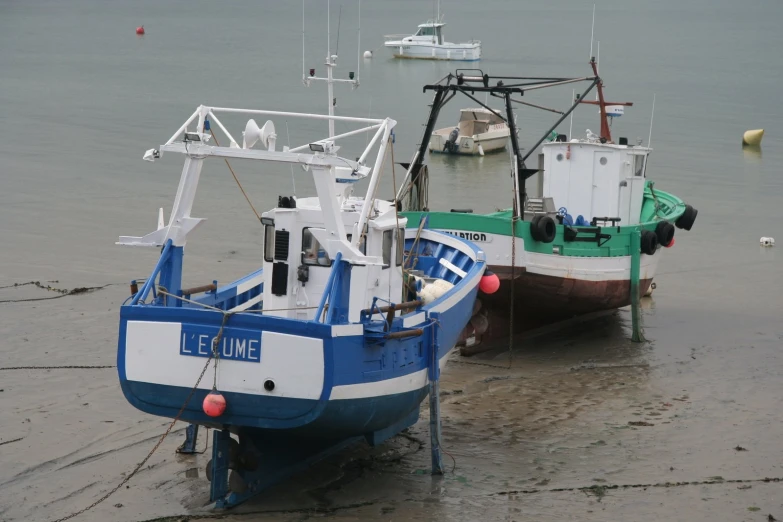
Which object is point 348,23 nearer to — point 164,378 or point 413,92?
point 413,92

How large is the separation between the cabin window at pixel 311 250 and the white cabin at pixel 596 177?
8.32 metres

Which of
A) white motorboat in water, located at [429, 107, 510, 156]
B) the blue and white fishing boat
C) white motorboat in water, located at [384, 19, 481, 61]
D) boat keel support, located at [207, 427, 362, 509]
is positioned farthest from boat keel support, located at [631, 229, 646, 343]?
white motorboat in water, located at [384, 19, 481, 61]

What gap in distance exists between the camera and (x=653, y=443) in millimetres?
12922

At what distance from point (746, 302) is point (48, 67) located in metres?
55.7

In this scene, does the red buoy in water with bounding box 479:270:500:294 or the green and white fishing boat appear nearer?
the red buoy in water with bounding box 479:270:500:294

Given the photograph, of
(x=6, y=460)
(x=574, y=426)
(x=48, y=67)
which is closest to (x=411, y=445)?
(x=574, y=426)

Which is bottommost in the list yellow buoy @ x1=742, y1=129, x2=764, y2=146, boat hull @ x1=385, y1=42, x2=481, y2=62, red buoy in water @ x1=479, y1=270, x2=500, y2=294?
red buoy in water @ x1=479, y1=270, x2=500, y2=294

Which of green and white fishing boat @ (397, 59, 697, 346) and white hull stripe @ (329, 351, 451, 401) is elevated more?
green and white fishing boat @ (397, 59, 697, 346)

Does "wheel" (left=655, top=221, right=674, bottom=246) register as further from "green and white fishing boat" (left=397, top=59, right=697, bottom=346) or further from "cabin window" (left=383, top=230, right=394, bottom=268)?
"cabin window" (left=383, top=230, right=394, bottom=268)

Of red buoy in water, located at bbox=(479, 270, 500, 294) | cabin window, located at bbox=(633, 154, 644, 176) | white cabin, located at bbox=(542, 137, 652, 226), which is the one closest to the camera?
red buoy in water, located at bbox=(479, 270, 500, 294)

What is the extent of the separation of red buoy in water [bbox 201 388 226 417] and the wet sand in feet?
3.99

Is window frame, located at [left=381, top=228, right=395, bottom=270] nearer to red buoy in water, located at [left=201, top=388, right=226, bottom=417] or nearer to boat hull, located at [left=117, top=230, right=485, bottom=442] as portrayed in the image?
boat hull, located at [left=117, top=230, right=485, bottom=442]

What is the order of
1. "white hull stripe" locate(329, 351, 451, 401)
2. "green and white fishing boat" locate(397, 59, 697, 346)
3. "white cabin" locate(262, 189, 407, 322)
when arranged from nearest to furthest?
Result: "white hull stripe" locate(329, 351, 451, 401), "white cabin" locate(262, 189, 407, 322), "green and white fishing boat" locate(397, 59, 697, 346)

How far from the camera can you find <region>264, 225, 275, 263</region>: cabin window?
11.6 meters
